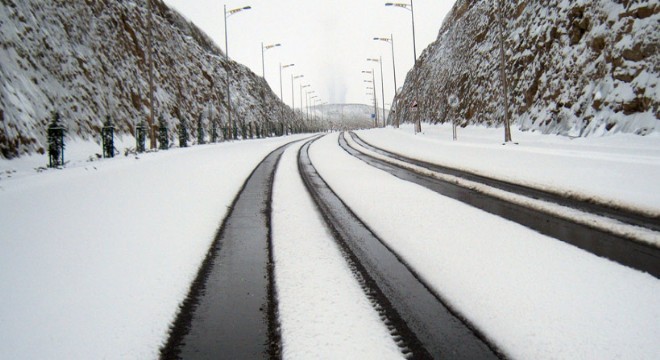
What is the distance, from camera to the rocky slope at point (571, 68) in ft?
50.3

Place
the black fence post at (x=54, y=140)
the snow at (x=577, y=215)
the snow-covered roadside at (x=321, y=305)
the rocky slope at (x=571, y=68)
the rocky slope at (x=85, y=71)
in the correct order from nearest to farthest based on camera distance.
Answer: the snow-covered roadside at (x=321, y=305)
the snow at (x=577, y=215)
the black fence post at (x=54, y=140)
the rocky slope at (x=571, y=68)
the rocky slope at (x=85, y=71)

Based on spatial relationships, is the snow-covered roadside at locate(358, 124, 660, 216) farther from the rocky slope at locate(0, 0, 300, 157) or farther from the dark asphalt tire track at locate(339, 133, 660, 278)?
the rocky slope at locate(0, 0, 300, 157)

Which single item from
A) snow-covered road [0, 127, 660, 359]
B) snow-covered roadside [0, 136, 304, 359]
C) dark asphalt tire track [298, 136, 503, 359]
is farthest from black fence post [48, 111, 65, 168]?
dark asphalt tire track [298, 136, 503, 359]

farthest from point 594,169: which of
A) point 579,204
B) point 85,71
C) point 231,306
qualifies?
point 85,71

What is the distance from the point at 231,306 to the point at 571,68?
22.4 m

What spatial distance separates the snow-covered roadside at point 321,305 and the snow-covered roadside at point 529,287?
0.64m

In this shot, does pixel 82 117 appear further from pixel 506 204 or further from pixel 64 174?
pixel 506 204

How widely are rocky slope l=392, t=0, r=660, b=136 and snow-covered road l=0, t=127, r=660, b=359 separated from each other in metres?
11.2

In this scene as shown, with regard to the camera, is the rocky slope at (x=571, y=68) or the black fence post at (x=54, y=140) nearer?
the black fence post at (x=54, y=140)

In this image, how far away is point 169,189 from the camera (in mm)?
8328

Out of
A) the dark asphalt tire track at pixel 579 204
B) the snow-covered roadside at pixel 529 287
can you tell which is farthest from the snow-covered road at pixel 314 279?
the dark asphalt tire track at pixel 579 204

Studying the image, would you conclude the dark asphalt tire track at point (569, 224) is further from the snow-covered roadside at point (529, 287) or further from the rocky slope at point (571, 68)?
the rocky slope at point (571, 68)

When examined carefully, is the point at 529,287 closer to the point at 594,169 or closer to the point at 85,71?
the point at 594,169

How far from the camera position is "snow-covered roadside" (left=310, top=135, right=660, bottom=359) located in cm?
229
